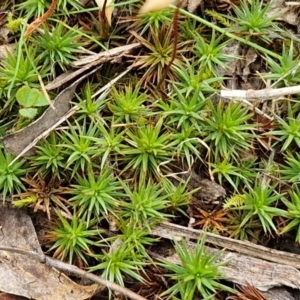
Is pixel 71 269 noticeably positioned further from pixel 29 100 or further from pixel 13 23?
pixel 13 23

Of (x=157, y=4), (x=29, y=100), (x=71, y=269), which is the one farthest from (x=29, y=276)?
(x=157, y=4)

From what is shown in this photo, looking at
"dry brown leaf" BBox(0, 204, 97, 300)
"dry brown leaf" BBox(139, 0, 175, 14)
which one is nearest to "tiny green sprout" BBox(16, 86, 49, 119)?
"dry brown leaf" BBox(0, 204, 97, 300)

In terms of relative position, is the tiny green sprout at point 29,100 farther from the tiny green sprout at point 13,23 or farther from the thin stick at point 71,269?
the thin stick at point 71,269

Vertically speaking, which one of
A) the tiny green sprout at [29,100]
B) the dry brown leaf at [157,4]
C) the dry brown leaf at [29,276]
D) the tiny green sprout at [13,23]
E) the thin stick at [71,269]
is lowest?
the dry brown leaf at [29,276]

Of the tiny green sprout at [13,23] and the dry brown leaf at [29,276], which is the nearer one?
the dry brown leaf at [29,276]

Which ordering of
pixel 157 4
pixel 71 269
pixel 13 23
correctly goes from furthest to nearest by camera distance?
pixel 13 23 < pixel 71 269 < pixel 157 4

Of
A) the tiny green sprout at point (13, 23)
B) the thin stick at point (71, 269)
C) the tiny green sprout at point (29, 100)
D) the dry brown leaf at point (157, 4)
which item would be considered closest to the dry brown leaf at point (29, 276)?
the thin stick at point (71, 269)

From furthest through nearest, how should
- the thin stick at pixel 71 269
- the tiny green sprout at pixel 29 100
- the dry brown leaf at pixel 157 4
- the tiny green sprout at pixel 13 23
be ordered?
1. the tiny green sprout at pixel 13 23
2. the tiny green sprout at pixel 29 100
3. the thin stick at pixel 71 269
4. the dry brown leaf at pixel 157 4
